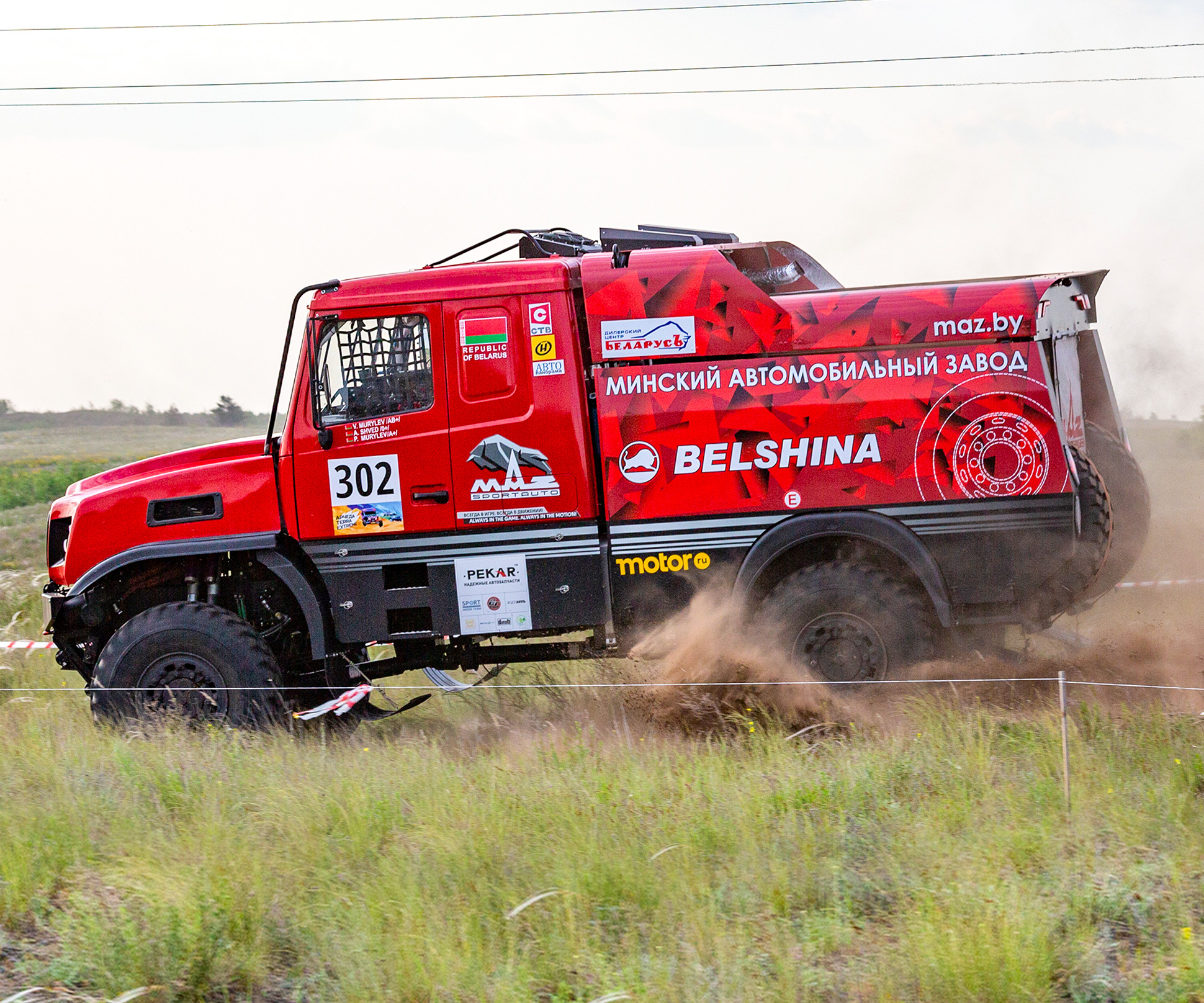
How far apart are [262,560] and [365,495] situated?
793mm

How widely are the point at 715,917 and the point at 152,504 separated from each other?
4701 millimetres

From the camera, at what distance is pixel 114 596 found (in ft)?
24.3

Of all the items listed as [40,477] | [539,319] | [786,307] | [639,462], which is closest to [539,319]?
[539,319]

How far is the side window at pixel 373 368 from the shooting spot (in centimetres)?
702

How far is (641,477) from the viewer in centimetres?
689

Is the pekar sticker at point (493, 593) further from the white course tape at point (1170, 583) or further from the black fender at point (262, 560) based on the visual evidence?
the white course tape at point (1170, 583)

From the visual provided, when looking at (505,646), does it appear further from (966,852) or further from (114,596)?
(966,852)

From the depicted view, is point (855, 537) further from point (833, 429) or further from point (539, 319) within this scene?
point (539, 319)

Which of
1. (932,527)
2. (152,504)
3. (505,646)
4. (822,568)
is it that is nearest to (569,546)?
(505,646)

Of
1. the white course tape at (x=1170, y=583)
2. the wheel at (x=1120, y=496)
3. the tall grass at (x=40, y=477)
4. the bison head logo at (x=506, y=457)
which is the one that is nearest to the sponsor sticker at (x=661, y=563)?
the bison head logo at (x=506, y=457)

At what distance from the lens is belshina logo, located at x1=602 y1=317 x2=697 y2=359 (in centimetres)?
686

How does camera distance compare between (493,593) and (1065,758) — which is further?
(493,593)

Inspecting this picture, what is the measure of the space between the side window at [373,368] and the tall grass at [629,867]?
2.11m

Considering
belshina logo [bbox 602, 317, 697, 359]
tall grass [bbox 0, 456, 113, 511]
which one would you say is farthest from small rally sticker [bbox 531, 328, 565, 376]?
tall grass [bbox 0, 456, 113, 511]
